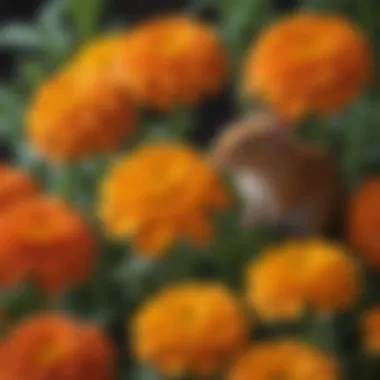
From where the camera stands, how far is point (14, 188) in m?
0.62

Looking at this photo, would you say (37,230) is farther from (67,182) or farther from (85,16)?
(85,16)

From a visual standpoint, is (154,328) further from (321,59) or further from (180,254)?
(321,59)

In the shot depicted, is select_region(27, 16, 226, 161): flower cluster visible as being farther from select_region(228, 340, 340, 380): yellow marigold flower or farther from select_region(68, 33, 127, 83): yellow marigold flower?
select_region(228, 340, 340, 380): yellow marigold flower

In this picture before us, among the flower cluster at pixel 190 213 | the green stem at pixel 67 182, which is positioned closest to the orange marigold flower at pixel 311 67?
the flower cluster at pixel 190 213

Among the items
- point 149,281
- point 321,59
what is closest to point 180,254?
point 149,281

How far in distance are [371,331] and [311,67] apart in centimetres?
14

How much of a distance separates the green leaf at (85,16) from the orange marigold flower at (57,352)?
0.26 m

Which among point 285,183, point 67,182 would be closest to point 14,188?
point 67,182

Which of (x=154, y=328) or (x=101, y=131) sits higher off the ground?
(x=101, y=131)

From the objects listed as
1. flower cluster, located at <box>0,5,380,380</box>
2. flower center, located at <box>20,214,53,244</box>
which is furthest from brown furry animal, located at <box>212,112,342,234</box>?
flower center, located at <box>20,214,53,244</box>

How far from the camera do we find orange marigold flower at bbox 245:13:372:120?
61 cm

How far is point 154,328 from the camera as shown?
0.53m

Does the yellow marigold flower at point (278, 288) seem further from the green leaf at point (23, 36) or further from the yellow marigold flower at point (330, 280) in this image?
the green leaf at point (23, 36)

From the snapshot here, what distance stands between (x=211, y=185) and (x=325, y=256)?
0.22 ft
